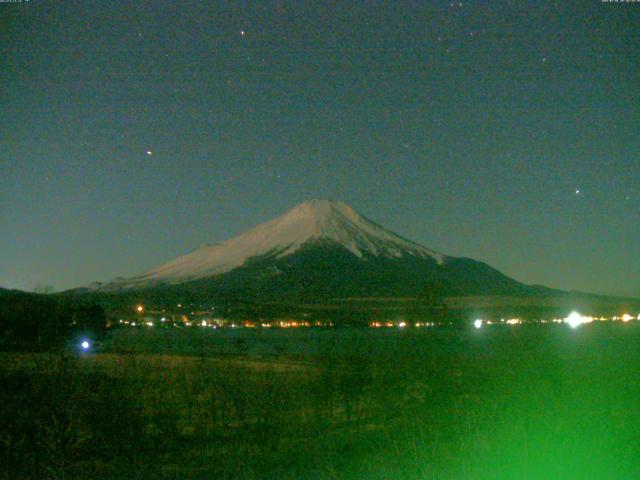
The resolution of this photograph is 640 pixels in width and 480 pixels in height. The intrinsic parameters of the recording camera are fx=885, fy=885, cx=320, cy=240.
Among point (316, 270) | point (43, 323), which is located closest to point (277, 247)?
point (316, 270)

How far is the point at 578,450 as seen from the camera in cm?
841

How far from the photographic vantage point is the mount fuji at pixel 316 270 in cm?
11888

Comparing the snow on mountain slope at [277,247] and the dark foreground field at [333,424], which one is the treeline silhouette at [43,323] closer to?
the dark foreground field at [333,424]

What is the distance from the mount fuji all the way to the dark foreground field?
295 ft

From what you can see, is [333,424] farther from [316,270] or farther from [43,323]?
[316,270]

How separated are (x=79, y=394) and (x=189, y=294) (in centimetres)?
9693

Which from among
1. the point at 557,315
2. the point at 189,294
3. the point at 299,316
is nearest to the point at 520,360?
the point at 299,316

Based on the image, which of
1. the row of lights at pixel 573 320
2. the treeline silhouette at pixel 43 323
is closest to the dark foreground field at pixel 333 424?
the treeline silhouette at pixel 43 323

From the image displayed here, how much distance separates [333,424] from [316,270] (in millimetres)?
117889

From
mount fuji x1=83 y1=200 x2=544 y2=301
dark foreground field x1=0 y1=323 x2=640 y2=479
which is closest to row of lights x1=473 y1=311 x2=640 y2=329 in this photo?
mount fuji x1=83 y1=200 x2=544 y2=301

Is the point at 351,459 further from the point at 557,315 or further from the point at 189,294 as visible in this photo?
the point at 189,294

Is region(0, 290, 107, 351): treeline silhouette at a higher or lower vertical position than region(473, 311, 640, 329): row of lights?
higher

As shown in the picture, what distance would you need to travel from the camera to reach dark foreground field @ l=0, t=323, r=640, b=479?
8.48 metres

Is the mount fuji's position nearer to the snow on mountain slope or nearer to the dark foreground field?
the snow on mountain slope
